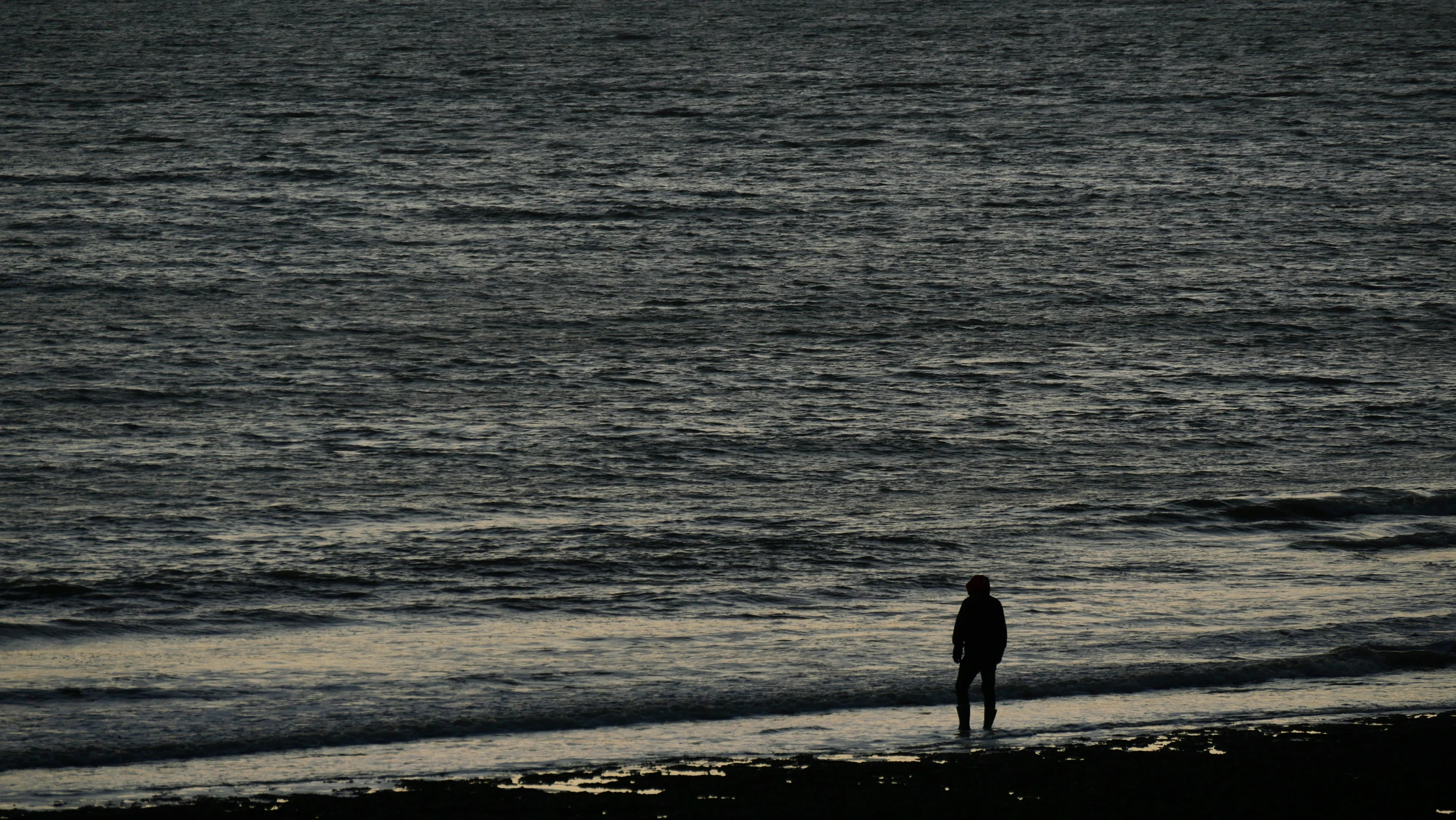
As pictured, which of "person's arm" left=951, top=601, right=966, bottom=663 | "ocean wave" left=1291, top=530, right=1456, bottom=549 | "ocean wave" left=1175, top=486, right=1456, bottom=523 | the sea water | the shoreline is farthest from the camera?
"ocean wave" left=1175, top=486, right=1456, bottom=523

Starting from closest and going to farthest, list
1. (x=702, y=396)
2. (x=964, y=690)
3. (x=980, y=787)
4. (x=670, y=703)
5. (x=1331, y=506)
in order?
1. (x=980, y=787)
2. (x=964, y=690)
3. (x=670, y=703)
4. (x=1331, y=506)
5. (x=702, y=396)

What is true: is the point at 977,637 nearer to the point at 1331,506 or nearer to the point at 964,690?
the point at 964,690

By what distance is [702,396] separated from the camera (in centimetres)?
2725

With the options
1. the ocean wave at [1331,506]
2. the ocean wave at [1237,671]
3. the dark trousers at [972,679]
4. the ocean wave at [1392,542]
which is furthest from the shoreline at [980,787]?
the ocean wave at [1331,506]

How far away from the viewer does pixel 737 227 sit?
37.6 meters

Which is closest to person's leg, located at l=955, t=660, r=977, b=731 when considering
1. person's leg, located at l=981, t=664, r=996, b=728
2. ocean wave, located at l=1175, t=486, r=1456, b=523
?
person's leg, located at l=981, t=664, r=996, b=728

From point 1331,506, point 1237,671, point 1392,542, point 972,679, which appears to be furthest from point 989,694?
point 1331,506

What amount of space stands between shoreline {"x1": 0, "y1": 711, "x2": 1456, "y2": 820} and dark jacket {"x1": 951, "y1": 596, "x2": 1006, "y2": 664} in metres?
0.81

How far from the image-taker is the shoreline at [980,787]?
404 inches

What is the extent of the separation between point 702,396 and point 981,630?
1517 cm

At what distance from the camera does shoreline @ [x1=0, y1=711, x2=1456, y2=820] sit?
10.3 meters

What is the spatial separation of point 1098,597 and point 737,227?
69.9ft

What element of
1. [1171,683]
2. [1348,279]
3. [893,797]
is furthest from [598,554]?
[1348,279]

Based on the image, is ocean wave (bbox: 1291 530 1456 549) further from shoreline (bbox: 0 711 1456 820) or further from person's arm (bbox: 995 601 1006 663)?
person's arm (bbox: 995 601 1006 663)
